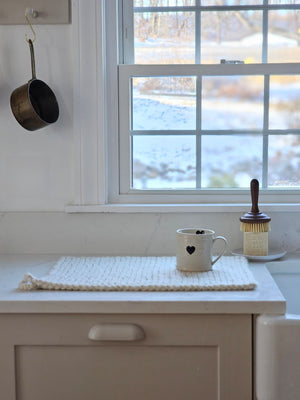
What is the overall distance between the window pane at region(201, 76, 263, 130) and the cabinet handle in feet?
3.01

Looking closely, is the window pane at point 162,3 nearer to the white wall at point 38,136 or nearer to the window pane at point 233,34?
the window pane at point 233,34

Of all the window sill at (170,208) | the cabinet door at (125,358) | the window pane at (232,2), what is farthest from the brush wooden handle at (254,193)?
the window pane at (232,2)

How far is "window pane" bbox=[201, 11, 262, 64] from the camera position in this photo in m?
2.16

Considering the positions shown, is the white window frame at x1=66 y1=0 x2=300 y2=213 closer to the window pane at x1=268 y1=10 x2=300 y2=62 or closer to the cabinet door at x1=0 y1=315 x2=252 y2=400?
the window pane at x1=268 y1=10 x2=300 y2=62

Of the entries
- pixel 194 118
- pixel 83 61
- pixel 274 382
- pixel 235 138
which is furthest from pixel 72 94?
pixel 274 382

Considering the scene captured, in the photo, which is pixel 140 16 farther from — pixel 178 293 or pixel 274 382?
pixel 274 382

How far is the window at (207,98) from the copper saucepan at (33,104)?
255 mm

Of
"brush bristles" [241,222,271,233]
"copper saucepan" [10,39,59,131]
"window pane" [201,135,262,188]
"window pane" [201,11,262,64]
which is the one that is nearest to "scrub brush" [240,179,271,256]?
"brush bristles" [241,222,271,233]

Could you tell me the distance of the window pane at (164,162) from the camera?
222 cm

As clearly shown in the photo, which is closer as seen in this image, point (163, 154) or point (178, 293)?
point (178, 293)

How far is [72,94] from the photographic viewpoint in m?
2.14

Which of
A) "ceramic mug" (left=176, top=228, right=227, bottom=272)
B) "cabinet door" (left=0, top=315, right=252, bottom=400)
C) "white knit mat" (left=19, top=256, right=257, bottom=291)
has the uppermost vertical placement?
"ceramic mug" (left=176, top=228, right=227, bottom=272)

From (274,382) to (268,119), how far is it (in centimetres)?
101

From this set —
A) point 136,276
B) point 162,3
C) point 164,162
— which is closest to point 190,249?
point 136,276
